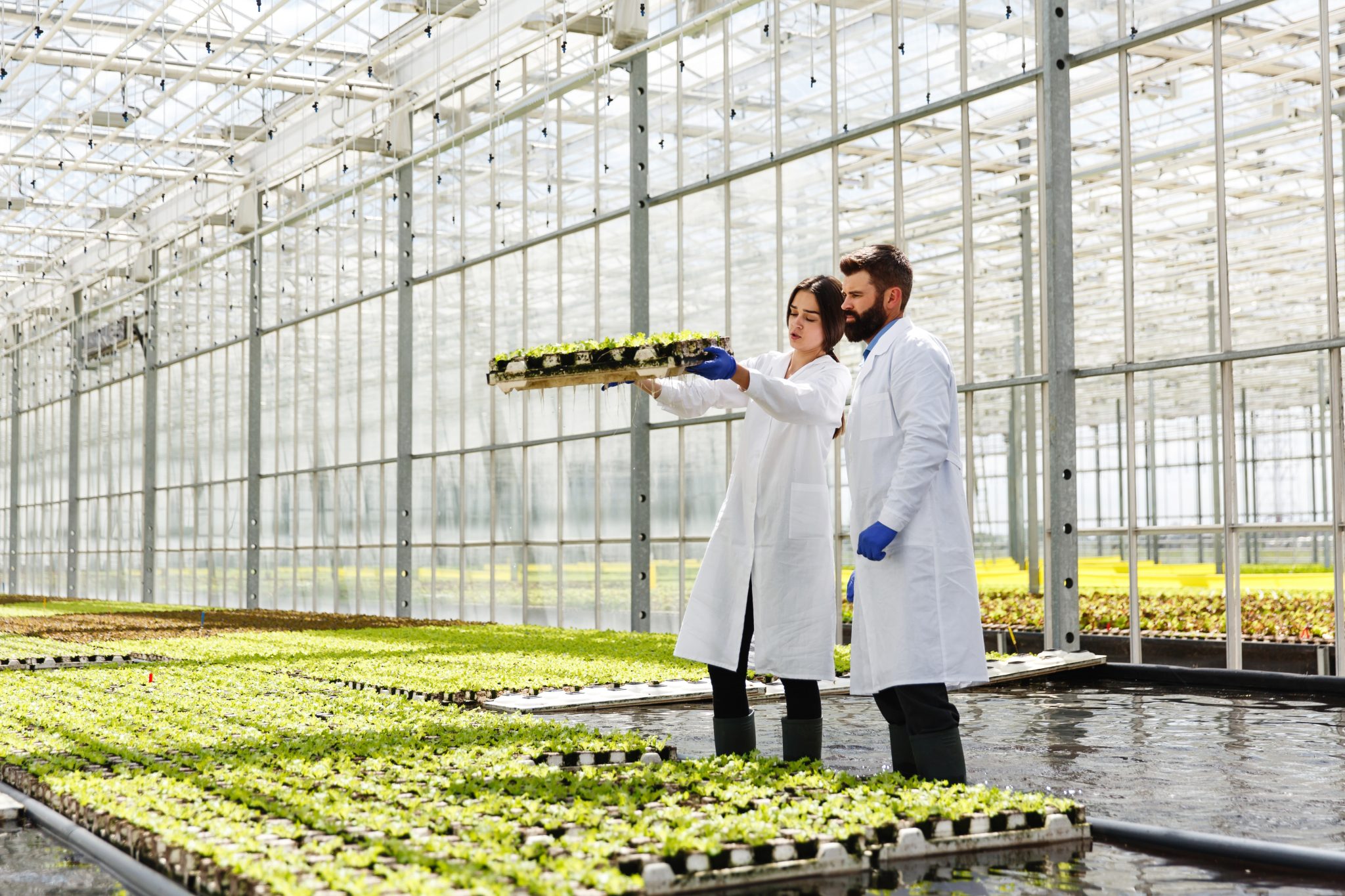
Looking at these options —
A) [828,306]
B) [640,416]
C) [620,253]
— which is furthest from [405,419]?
[828,306]

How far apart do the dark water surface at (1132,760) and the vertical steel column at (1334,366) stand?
114 cm

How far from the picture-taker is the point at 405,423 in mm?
19688

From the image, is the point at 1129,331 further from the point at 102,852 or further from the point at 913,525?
the point at 102,852

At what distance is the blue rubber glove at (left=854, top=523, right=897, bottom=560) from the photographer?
3961 millimetres

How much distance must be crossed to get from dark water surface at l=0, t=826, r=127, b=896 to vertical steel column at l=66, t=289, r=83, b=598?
31.2 m

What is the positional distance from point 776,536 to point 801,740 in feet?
2.36

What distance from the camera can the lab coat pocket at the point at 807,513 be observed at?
14.7ft

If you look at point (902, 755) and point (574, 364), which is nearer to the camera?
point (902, 755)

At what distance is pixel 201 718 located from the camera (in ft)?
20.1

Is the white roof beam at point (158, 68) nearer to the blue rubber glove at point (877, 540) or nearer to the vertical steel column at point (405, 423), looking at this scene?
the vertical steel column at point (405, 423)

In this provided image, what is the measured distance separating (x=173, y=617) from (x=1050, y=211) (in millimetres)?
12216

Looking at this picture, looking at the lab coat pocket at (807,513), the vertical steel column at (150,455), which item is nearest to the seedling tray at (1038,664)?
the lab coat pocket at (807,513)

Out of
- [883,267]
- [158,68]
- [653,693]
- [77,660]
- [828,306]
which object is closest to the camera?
[883,267]

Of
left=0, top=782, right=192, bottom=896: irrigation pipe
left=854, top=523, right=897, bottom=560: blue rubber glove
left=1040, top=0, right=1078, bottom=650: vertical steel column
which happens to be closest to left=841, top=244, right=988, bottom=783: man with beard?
left=854, top=523, right=897, bottom=560: blue rubber glove
